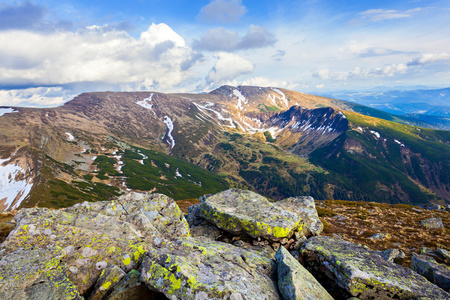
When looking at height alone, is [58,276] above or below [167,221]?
above

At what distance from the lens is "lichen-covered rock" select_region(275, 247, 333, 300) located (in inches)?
386

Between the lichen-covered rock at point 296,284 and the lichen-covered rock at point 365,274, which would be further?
the lichen-covered rock at point 365,274

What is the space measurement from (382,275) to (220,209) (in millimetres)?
12485

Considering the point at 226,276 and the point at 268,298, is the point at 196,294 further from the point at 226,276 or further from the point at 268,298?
the point at 268,298

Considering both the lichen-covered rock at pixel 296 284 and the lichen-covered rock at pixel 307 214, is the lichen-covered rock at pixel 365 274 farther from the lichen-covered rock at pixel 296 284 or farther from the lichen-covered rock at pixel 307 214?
the lichen-covered rock at pixel 307 214

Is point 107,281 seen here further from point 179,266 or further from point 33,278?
point 179,266

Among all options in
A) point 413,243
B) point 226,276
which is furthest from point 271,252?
point 413,243

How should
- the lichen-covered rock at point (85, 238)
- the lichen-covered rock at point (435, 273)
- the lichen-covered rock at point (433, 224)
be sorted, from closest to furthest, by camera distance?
the lichen-covered rock at point (85, 238) < the lichen-covered rock at point (435, 273) < the lichen-covered rock at point (433, 224)

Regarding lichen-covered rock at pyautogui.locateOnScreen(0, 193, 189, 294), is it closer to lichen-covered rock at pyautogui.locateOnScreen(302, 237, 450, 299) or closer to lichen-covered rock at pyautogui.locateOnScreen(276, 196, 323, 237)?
lichen-covered rock at pyautogui.locateOnScreen(302, 237, 450, 299)

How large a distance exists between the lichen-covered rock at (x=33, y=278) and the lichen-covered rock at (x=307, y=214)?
18.6m

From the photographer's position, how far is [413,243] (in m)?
25.7

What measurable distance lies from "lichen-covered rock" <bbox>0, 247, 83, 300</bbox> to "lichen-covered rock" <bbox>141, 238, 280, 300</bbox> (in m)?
3.45

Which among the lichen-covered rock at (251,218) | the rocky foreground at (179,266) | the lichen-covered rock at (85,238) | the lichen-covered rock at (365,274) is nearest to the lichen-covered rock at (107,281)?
the rocky foreground at (179,266)

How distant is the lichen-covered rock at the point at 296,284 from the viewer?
980 cm
